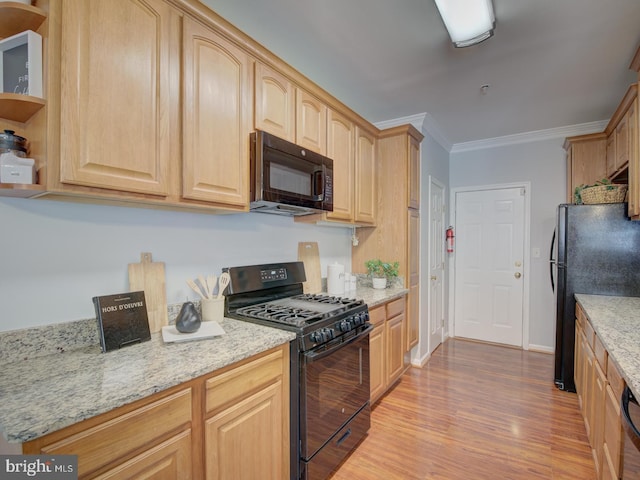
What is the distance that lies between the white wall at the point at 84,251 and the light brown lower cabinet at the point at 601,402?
2056 mm

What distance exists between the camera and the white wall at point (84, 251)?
3.96 ft

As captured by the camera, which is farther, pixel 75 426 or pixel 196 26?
pixel 196 26

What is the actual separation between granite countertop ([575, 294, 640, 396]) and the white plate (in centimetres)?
157

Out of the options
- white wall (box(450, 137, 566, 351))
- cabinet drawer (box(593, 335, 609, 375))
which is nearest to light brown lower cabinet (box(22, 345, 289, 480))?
cabinet drawer (box(593, 335, 609, 375))

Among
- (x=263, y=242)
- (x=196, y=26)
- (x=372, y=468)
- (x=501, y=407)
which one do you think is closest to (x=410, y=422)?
(x=372, y=468)

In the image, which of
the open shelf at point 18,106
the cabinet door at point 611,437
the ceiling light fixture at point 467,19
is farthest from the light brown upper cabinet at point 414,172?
the open shelf at point 18,106

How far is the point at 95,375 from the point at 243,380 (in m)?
0.52

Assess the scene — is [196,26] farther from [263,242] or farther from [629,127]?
[629,127]

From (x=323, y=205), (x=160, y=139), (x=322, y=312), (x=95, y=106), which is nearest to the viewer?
(x=95, y=106)

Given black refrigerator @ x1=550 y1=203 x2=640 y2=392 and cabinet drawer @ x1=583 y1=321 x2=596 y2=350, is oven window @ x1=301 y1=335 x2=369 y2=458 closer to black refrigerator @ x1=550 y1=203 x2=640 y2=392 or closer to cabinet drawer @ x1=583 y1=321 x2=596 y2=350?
cabinet drawer @ x1=583 y1=321 x2=596 y2=350

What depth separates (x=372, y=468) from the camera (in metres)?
1.87

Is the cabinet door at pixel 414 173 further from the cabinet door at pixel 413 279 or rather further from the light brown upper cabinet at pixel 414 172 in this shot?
the cabinet door at pixel 413 279

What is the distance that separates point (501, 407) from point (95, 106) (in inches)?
126

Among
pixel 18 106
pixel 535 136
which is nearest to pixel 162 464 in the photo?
pixel 18 106
